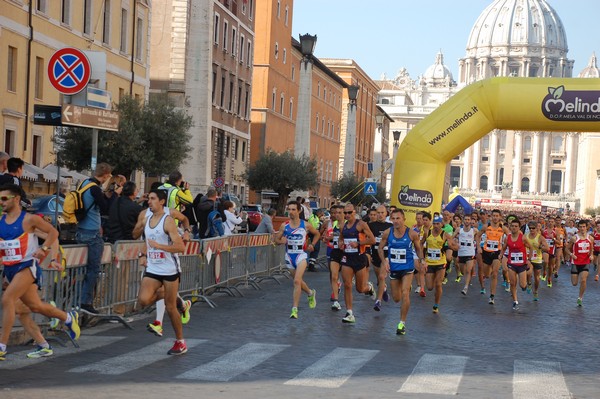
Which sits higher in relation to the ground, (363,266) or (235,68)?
(235,68)

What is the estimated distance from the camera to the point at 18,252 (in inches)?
412

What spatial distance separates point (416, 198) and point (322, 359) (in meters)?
19.8

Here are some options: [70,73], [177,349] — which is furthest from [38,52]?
[177,349]

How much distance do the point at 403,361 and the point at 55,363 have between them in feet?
11.1

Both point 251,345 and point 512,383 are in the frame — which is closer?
point 512,383

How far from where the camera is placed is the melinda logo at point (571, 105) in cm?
2781

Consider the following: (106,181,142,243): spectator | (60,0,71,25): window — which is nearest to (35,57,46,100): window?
(60,0,71,25): window

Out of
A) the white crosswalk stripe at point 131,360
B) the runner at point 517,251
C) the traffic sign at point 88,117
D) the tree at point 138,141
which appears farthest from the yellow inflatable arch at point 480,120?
the white crosswalk stripe at point 131,360

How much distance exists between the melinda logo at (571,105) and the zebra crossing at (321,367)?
17004 millimetres

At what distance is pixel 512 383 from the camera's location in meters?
10.1

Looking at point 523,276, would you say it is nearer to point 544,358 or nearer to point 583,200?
point 544,358

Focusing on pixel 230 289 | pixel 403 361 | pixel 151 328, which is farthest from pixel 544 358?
pixel 230 289

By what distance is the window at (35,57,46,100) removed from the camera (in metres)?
31.8

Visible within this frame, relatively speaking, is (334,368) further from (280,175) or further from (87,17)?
(280,175)
